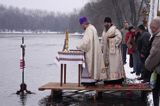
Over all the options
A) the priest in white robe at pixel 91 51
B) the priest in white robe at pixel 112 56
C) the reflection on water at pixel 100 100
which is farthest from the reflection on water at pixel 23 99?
the priest in white robe at pixel 112 56

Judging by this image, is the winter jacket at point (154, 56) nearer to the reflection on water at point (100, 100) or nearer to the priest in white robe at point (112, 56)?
the reflection on water at point (100, 100)

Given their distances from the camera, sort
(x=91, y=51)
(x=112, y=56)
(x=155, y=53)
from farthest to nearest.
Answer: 1. (x=112, y=56)
2. (x=91, y=51)
3. (x=155, y=53)

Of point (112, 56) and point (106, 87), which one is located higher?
point (112, 56)

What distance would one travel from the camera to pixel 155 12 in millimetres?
14648

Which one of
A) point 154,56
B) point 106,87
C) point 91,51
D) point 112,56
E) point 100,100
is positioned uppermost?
point 91,51

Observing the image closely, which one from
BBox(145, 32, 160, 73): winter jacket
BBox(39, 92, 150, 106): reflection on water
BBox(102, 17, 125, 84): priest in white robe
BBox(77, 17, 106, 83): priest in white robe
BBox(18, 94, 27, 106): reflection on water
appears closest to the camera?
BBox(145, 32, 160, 73): winter jacket

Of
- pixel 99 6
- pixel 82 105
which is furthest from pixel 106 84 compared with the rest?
pixel 99 6

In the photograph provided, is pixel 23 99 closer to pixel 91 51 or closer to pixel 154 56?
pixel 91 51

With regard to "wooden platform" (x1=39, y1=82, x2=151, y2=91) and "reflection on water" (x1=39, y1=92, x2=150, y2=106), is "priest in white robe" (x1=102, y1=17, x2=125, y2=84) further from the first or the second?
"reflection on water" (x1=39, y1=92, x2=150, y2=106)

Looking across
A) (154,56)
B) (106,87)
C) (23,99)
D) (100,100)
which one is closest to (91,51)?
(106,87)

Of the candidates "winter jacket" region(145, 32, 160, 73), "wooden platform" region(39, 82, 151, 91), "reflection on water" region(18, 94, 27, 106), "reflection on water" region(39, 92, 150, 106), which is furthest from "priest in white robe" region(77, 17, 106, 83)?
"winter jacket" region(145, 32, 160, 73)

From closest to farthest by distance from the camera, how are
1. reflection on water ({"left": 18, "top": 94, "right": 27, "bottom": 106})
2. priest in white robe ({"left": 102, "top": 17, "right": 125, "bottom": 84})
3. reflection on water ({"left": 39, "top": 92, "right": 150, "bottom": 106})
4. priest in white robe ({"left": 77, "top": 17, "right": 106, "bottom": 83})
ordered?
reflection on water ({"left": 39, "top": 92, "right": 150, "bottom": 106})
reflection on water ({"left": 18, "top": 94, "right": 27, "bottom": 106})
priest in white robe ({"left": 77, "top": 17, "right": 106, "bottom": 83})
priest in white robe ({"left": 102, "top": 17, "right": 125, "bottom": 84})

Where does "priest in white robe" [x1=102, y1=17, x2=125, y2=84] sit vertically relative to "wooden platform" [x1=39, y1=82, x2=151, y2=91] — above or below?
above

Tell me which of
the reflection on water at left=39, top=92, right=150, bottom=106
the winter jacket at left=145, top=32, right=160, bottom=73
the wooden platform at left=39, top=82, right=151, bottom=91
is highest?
the winter jacket at left=145, top=32, right=160, bottom=73
